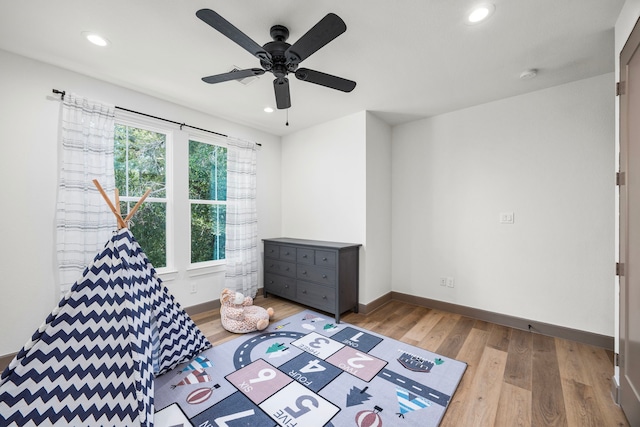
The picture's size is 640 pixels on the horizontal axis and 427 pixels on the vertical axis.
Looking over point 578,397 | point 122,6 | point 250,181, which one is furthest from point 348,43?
point 578,397

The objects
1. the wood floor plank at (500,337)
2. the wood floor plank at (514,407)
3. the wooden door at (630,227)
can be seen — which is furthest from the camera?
the wood floor plank at (500,337)

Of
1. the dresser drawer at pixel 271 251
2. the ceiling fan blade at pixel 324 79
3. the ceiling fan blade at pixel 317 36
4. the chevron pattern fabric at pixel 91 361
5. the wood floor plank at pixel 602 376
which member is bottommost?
the wood floor plank at pixel 602 376

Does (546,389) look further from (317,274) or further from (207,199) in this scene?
(207,199)

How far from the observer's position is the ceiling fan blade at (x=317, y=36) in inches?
51.0

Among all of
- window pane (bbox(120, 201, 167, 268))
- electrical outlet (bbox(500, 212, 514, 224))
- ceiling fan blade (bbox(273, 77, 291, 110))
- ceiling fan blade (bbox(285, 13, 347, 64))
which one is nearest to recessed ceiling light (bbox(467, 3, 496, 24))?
ceiling fan blade (bbox(285, 13, 347, 64))

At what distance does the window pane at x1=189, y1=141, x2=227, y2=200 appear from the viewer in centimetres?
321

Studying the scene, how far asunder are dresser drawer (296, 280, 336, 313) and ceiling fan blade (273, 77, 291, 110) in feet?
6.62

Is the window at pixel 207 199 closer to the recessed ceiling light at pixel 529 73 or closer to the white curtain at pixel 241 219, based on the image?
the white curtain at pixel 241 219

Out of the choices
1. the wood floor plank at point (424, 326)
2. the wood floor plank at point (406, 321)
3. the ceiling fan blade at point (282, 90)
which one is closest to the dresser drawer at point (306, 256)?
the wood floor plank at point (406, 321)

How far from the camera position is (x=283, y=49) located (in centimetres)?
169

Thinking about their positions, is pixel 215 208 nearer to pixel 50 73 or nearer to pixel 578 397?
pixel 50 73

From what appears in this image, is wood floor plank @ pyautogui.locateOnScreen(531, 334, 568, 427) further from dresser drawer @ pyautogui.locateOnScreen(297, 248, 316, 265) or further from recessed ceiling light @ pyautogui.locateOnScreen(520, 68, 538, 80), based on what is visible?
recessed ceiling light @ pyautogui.locateOnScreen(520, 68, 538, 80)

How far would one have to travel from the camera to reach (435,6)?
155 centimetres

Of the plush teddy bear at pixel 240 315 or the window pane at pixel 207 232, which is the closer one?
the plush teddy bear at pixel 240 315
